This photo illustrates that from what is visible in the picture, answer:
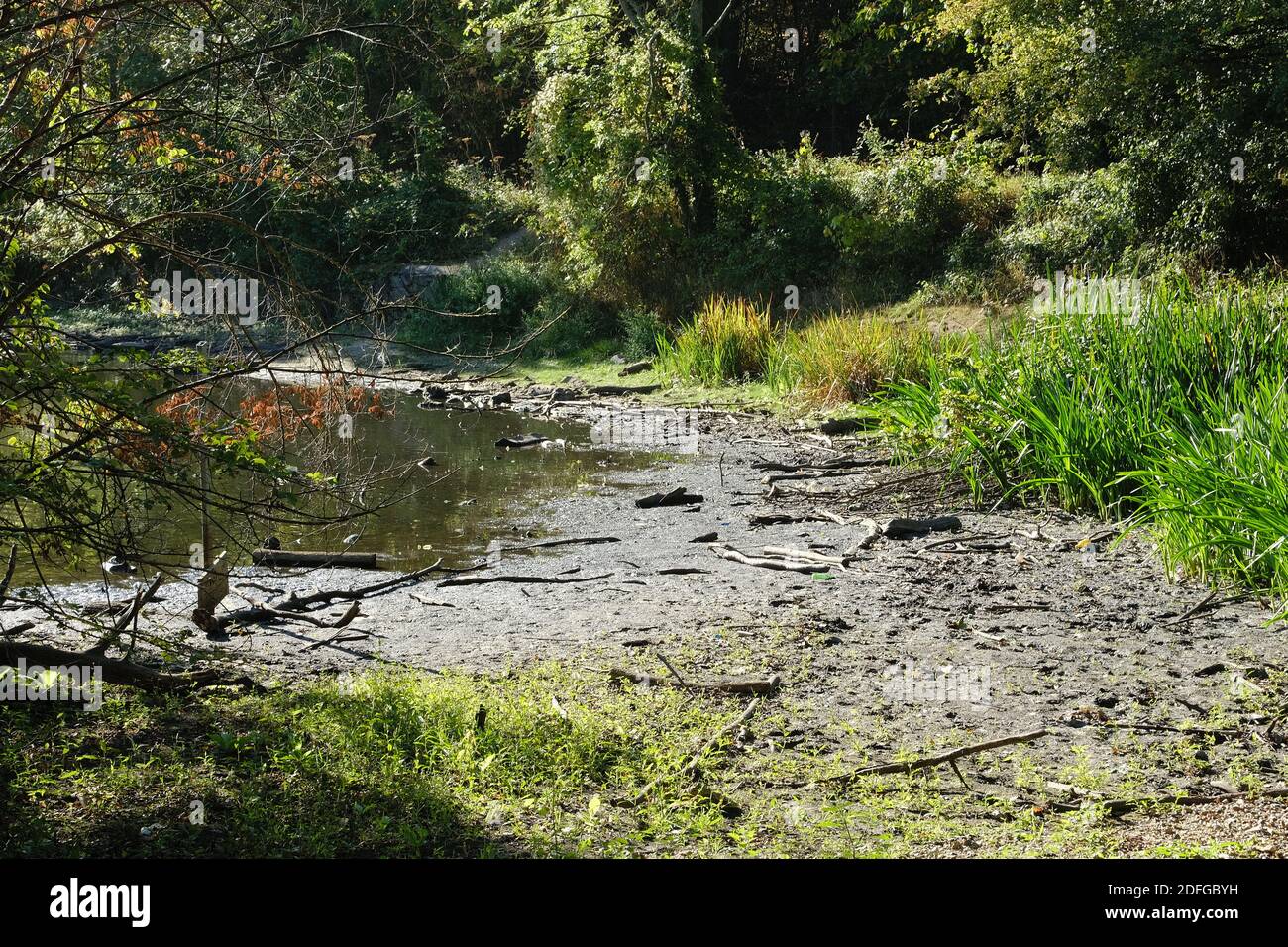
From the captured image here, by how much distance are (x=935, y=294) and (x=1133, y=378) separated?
11.6m

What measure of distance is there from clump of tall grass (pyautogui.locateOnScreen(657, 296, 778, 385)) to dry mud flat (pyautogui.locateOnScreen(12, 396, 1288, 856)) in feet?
27.3

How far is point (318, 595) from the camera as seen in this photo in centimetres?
762

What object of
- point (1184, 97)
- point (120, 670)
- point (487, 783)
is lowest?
point (487, 783)

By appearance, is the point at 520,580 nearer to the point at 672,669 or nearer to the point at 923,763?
the point at 672,669

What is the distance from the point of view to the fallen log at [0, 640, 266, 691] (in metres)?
5.07

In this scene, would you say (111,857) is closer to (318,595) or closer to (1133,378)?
(318,595)

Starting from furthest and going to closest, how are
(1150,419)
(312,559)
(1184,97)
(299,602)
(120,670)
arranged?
(1184,97), (312,559), (1150,419), (299,602), (120,670)

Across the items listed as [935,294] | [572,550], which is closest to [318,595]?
[572,550]

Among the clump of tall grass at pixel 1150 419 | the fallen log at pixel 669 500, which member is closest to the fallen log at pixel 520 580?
the fallen log at pixel 669 500

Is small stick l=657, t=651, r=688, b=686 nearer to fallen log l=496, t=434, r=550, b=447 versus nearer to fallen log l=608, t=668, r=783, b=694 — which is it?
fallen log l=608, t=668, r=783, b=694

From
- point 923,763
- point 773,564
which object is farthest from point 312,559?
point 923,763

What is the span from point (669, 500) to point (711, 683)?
17.3 ft

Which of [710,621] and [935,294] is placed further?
[935,294]

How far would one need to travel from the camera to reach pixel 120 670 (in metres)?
5.29
